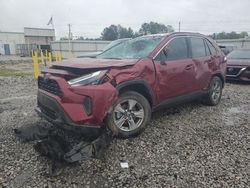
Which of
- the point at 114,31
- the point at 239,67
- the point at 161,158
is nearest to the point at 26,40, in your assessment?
the point at 114,31

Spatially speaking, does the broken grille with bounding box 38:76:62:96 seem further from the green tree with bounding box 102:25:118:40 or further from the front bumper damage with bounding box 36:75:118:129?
the green tree with bounding box 102:25:118:40

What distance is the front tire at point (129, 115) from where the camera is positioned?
3.63 m

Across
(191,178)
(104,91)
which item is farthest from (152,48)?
(191,178)

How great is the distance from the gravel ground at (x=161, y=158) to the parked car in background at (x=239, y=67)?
476cm

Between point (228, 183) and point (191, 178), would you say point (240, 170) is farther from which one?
point (191, 178)

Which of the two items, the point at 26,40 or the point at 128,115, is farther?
the point at 26,40

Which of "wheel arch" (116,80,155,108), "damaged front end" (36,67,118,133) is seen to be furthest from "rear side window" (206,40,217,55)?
"damaged front end" (36,67,118,133)

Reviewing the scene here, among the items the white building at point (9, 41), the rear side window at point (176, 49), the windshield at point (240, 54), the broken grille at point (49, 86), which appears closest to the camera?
the broken grille at point (49, 86)

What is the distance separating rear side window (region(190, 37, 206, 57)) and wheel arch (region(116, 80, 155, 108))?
1.71 metres

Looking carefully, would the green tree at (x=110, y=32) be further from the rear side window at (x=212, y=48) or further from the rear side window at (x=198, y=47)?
the rear side window at (x=198, y=47)

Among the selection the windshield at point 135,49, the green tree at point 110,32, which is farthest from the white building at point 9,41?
the windshield at point 135,49

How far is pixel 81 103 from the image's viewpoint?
326 centimetres

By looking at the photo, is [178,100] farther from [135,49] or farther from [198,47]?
[198,47]

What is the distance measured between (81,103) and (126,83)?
77 cm
